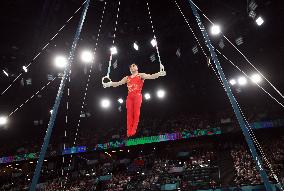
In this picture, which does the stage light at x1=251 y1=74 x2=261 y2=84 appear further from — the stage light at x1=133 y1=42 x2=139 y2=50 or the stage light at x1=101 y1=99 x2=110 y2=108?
the stage light at x1=101 y1=99 x2=110 y2=108

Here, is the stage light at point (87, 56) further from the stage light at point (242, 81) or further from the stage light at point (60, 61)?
the stage light at point (242, 81)

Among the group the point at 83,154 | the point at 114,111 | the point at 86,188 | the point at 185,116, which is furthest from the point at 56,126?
the point at 185,116

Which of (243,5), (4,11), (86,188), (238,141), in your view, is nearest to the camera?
(4,11)

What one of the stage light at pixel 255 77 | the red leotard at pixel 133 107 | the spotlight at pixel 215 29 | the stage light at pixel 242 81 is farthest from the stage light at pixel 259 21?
the red leotard at pixel 133 107

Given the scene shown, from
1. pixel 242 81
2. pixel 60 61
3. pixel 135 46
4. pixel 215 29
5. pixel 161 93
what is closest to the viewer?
pixel 215 29

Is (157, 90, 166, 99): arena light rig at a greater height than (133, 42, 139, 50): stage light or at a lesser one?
greater

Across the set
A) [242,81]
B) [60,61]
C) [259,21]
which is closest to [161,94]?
[242,81]

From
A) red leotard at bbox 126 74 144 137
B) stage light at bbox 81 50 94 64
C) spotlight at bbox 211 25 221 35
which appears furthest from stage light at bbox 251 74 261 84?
red leotard at bbox 126 74 144 137

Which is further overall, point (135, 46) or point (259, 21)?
point (135, 46)

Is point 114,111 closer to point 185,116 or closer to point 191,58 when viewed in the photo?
point 185,116

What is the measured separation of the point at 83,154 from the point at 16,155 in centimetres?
655

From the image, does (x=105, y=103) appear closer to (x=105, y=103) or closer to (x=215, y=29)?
(x=105, y=103)

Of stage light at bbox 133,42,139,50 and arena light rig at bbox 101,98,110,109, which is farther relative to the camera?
arena light rig at bbox 101,98,110,109

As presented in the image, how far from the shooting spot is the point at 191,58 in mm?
22672
